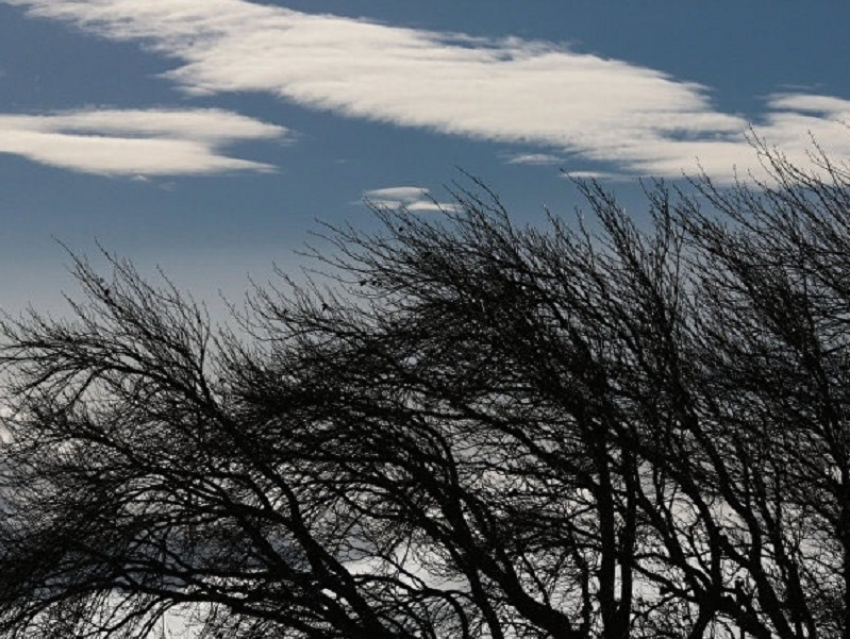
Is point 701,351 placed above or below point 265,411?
above

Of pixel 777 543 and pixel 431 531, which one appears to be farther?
pixel 431 531

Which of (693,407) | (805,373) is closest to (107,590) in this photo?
(693,407)

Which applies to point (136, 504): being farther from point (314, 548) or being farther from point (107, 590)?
point (314, 548)

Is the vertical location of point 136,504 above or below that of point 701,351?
below

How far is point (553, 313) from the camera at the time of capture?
45.4ft

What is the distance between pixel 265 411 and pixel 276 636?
2.38m

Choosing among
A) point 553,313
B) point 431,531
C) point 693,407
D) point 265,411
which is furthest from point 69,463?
point 693,407

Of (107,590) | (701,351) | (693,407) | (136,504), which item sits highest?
(701,351)

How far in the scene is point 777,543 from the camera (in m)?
13.2

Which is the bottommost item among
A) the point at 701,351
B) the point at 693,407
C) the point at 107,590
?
the point at 107,590

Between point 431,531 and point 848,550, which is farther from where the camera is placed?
point 431,531

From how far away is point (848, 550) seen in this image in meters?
13.2

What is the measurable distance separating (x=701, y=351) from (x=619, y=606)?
9.31 feet

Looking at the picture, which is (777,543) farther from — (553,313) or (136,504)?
(136,504)
